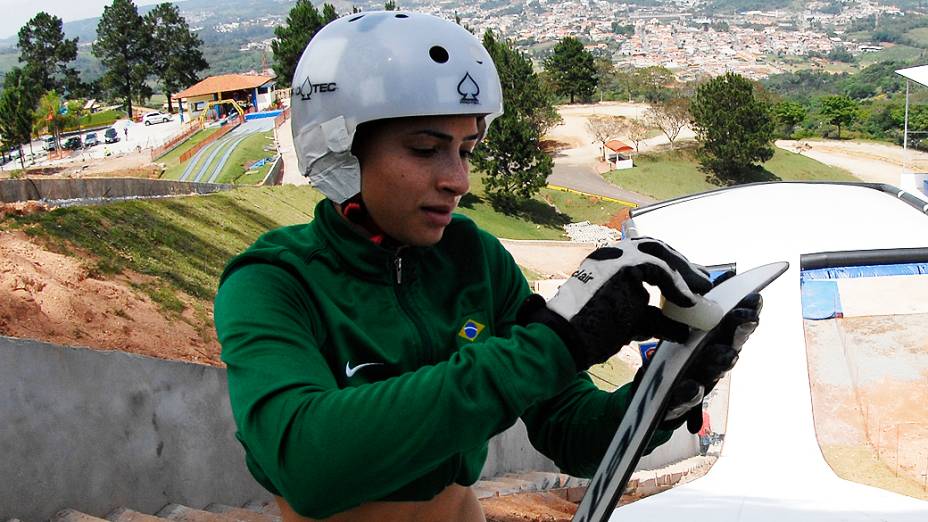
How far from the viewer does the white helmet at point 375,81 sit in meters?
1.79

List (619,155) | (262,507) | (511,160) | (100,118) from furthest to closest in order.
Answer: (100,118)
(619,155)
(511,160)
(262,507)

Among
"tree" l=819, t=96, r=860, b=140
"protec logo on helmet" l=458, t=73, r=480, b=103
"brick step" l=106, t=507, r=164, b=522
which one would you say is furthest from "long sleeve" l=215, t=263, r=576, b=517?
"tree" l=819, t=96, r=860, b=140

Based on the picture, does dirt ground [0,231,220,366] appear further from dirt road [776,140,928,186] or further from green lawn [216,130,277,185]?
dirt road [776,140,928,186]

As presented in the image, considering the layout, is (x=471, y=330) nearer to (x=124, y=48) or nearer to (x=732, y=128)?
(x=732, y=128)

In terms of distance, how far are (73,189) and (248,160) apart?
3141 centimetres

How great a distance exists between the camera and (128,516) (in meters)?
4.25

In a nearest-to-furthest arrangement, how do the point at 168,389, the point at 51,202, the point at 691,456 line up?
the point at 168,389 → the point at 691,456 → the point at 51,202

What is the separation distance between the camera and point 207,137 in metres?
55.2

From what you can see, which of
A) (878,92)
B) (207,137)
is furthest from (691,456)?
(878,92)

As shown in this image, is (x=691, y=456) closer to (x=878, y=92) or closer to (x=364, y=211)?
(x=364, y=211)

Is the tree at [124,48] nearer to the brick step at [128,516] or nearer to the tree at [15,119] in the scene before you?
the tree at [15,119]

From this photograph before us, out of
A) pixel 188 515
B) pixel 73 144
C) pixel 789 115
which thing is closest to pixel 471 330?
pixel 188 515

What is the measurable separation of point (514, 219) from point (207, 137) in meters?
23.9

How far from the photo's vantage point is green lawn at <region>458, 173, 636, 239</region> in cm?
3978
